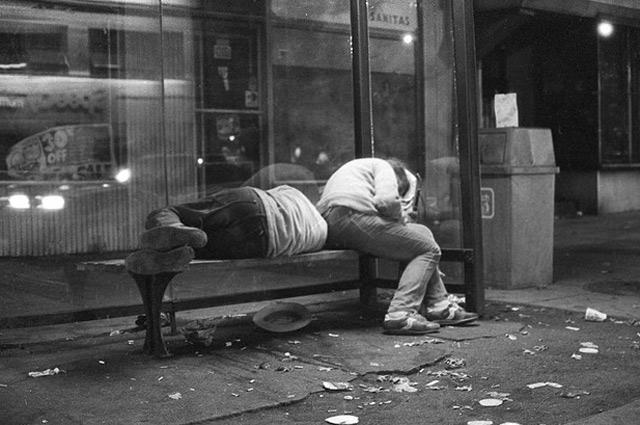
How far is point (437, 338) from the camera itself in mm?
5953

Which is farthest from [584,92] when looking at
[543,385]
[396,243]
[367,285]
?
[543,385]

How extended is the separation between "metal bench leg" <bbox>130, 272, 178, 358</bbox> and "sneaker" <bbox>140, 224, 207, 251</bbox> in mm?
194

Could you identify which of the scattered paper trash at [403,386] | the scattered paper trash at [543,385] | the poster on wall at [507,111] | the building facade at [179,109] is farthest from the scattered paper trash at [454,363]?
the poster on wall at [507,111]

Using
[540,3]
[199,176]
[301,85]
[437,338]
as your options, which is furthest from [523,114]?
[437,338]

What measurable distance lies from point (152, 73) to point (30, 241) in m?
2.11

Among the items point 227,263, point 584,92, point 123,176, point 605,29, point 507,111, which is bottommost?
point 227,263

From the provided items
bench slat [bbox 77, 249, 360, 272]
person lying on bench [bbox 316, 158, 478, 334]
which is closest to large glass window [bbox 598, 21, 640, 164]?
person lying on bench [bbox 316, 158, 478, 334]

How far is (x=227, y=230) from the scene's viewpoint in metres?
5.66

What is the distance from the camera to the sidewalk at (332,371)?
429cm

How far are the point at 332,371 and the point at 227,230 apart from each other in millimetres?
1144

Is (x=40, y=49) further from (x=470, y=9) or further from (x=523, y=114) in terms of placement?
(x=523, y=114)

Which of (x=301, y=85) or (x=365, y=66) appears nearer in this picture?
(x=365, y=66)

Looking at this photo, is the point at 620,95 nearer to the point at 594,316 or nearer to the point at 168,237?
the point at 594,316

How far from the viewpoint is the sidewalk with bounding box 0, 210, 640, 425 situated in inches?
169
